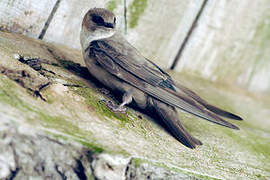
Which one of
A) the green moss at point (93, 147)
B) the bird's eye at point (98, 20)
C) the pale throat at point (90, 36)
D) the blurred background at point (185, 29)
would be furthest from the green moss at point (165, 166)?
the blurred background at point (185, 29)

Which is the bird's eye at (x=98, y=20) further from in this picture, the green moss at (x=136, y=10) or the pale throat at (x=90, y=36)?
the green moss at (x=136, y=10)

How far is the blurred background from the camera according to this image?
4223mm

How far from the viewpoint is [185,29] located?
18.9 ft

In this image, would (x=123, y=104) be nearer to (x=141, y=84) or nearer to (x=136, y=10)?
(x=141, y=84)

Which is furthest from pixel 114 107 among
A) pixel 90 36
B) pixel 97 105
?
pixel 90 36

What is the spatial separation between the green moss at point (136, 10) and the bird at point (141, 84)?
97 centimetres

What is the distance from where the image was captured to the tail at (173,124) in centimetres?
335

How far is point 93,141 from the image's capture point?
7.86 feet

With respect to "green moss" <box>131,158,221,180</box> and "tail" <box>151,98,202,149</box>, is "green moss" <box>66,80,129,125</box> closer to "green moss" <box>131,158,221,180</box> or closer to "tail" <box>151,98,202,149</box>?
"tail" <box>151,98,202,149</box>

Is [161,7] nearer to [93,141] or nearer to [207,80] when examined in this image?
[207,80]

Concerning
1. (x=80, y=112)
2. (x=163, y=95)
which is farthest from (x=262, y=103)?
(x=80, y=112)

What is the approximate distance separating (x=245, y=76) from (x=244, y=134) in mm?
2785

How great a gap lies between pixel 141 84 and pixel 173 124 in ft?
1.61

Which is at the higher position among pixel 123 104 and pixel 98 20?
pixel 98 20
